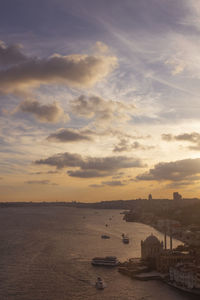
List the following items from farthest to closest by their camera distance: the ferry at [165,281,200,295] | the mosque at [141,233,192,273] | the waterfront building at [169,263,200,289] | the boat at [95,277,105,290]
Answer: the mosque at [141,233,192,273] → the waterfront building at [169,263,200,289] → the boat at [95,277,105,290] → the ferry at [165,281,200,295]

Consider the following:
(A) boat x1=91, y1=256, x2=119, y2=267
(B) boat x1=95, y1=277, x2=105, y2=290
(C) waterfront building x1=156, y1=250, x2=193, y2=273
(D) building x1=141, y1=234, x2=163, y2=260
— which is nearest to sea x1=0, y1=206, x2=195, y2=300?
(B) boat x1=95, y1=277, x2=105, y2=290

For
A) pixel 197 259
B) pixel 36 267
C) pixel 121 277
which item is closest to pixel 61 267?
pixel 36 267

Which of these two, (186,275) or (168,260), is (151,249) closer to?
(168,260)

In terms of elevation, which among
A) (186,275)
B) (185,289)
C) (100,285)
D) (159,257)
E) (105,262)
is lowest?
(185,289)

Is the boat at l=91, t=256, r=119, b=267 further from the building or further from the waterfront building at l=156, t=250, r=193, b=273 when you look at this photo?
the waterfront building at l=156, t=250, r=193, b=273

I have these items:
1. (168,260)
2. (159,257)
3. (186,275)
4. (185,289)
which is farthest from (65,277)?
(186,275)

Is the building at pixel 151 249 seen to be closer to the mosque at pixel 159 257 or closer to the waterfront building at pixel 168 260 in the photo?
the mosque at pixel 159 257

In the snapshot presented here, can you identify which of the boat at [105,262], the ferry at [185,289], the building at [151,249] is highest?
the building at [151,249]

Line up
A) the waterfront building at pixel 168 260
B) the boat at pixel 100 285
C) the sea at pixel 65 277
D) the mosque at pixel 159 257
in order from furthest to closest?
the mosque at pixel 159 257, the waterfront building at pixel 168 260, the boat at pixel 100 285, the sea at pixel 65 277

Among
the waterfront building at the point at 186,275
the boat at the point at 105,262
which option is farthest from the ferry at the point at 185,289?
the boat at the point at 105,262

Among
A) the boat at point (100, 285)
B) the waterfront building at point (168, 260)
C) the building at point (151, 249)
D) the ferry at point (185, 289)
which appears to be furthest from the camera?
the building at point (151, 249)

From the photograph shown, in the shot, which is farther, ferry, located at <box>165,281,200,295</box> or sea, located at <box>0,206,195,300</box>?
ferry, located at <box>165,281,200,295</box>
